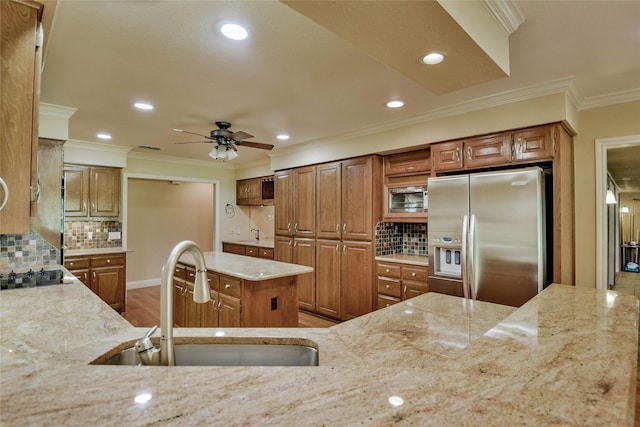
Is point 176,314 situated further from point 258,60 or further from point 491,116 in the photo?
point 491,116

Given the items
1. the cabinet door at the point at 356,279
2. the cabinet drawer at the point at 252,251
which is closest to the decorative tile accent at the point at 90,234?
the cabinet drawer at the point at 252,251

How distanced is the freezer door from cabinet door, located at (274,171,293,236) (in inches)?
109

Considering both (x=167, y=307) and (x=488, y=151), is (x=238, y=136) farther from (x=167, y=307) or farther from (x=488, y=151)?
(x=167, y=307)

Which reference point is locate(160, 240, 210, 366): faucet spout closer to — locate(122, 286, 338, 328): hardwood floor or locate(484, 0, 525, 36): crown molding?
locate(484, 0, 525, 36): crown molding

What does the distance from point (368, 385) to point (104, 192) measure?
5513 millimetres

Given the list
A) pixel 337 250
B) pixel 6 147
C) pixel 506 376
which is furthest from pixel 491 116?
pixel 6 147

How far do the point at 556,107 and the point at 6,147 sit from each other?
338 cm

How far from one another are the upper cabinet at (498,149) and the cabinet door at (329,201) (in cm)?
136

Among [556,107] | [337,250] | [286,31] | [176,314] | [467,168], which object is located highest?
[286,31]

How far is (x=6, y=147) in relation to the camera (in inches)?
46.6

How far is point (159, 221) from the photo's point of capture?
6816 millimetres

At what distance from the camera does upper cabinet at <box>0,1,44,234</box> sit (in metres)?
1.18

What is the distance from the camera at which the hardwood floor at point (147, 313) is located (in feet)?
14.2

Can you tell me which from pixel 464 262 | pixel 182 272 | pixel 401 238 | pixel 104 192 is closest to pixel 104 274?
pixel 104 192
